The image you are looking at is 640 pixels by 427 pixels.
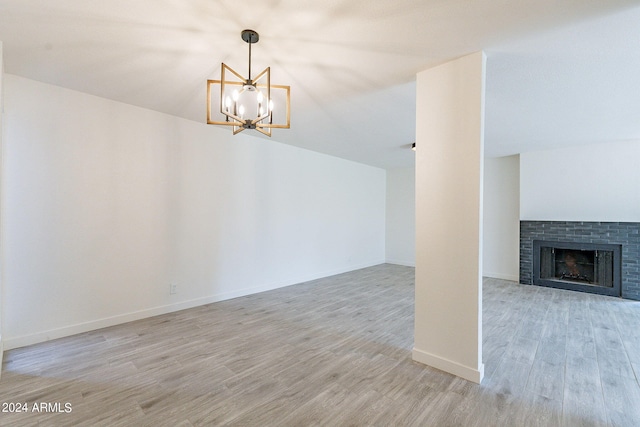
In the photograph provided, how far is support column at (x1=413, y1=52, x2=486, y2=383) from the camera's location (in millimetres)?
2182

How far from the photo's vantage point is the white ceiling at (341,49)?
176cm

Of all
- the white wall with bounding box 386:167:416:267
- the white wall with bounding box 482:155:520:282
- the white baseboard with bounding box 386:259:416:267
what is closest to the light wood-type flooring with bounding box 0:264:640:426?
the white wall with bounding box 482:155:520:282

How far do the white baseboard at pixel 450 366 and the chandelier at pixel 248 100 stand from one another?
7.37 feet

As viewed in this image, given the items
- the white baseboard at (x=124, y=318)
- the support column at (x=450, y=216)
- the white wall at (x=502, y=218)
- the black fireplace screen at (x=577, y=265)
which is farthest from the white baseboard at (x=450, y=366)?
the white wall at (x=502, y=218)

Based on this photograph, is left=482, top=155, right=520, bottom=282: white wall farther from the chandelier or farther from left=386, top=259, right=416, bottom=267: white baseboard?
the chandelier

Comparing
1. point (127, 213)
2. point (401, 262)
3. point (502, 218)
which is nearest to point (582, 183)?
point (502, 218)

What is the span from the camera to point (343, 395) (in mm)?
2021

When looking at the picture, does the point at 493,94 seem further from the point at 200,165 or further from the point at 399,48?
the point at 200,165

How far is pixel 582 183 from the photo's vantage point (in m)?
4.96

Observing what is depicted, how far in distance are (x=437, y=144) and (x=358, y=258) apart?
4.75 meters

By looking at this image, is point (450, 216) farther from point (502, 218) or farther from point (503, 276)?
point (503, 276)

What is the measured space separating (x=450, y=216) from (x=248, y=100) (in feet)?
8.07

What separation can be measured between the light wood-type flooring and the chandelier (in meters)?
1.96

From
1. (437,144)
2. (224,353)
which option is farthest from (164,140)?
(437,144)
